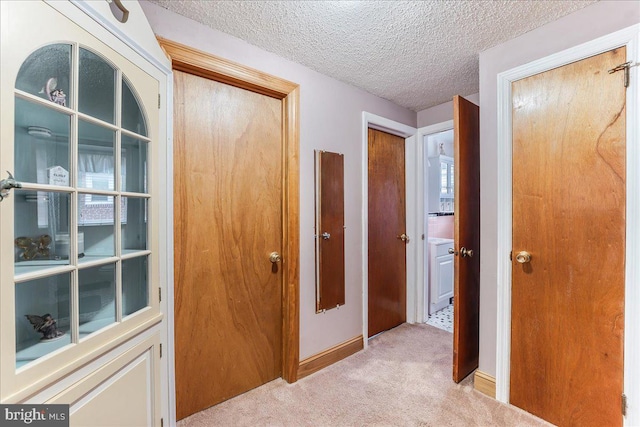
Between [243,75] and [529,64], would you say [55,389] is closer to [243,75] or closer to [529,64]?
[243,75]

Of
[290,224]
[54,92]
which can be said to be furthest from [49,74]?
[290,224]

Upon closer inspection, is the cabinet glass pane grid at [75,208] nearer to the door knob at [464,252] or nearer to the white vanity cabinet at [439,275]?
the door knob at [464,252]

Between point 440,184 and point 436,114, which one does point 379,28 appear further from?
point 440,184

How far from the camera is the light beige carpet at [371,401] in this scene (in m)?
1.61

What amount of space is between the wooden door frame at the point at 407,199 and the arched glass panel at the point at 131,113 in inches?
65.4

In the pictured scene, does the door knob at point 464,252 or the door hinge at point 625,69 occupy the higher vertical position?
the door hinge at point 625,69

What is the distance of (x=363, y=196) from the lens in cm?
244

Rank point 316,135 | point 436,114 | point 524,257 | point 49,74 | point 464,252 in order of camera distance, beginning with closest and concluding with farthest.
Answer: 1. point 49,74
2. point 524,257
3. point 464,252
4. point 316,135
5. point 436,114

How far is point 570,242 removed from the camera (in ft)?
4.99

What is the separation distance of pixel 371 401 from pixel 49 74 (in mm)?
2239

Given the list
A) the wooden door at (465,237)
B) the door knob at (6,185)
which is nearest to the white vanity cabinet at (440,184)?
the wooden door at (465,237)

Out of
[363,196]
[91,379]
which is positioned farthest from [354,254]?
[91,379]

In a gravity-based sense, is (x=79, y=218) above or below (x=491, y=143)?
below

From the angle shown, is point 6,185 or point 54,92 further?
point 54,92
